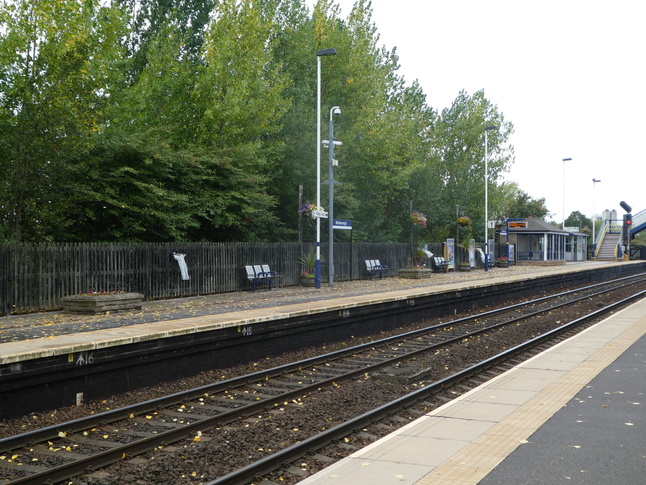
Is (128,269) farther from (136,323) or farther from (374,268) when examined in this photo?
(374,268)

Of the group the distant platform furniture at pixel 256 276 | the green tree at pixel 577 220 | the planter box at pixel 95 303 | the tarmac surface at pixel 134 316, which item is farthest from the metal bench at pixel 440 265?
A: the green tree at pixel 577 220

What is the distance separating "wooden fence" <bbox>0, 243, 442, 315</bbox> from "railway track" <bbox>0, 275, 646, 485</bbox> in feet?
26.6

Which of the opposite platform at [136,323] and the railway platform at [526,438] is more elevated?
the opposite platform at [136,323]

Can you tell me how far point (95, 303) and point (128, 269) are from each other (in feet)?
10.2

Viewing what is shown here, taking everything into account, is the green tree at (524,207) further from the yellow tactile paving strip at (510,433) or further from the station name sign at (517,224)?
the yellow tactile paving strip at (510,433)

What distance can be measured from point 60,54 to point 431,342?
1273 cm

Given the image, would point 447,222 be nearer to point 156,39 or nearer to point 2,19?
point 156,39

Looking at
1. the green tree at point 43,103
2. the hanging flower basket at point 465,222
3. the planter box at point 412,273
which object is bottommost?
the planter box at point 412,273

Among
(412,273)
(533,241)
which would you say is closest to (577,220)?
(533,241)

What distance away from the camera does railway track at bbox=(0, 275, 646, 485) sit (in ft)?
20.6

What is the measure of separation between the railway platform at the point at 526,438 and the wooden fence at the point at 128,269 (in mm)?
11671

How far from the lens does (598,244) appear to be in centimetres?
7225

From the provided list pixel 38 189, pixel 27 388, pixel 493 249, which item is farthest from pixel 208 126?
pixel 493 249

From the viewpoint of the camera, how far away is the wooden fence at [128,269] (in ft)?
51.6
